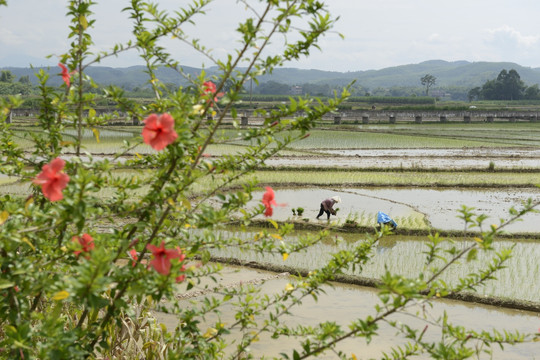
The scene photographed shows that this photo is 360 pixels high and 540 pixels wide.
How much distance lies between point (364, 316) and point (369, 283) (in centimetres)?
106

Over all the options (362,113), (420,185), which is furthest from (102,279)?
(362,113)

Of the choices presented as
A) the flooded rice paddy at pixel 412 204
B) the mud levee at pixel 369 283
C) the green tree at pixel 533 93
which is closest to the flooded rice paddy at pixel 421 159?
the flooded rice paddy at pixel 412 204

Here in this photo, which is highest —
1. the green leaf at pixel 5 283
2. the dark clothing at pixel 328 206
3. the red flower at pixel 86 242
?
the red flower at pixel 86 242

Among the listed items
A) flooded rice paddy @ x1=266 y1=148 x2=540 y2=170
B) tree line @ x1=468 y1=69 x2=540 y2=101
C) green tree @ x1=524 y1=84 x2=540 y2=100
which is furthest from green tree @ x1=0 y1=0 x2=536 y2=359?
green tree @ x1=524 y1=84 x2=540 y2=100

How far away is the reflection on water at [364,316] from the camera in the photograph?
508 cm

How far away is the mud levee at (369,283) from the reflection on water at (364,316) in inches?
3.2

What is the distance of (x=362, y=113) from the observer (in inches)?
1438

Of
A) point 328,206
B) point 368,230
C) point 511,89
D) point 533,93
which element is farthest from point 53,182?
point 511,89

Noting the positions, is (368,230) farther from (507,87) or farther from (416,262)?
(507,87)

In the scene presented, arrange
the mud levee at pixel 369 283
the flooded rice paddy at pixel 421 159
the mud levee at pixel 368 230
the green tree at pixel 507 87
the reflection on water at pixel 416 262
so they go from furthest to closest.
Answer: the green tree at pixel 507 87 → the flooded rice paddy at pixel 421 159 → the mud levee at pixel 368 230 → the reflection on water at pixel 416 262 → the mud levee at pixel 369 283

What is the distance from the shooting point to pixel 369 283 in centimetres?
697

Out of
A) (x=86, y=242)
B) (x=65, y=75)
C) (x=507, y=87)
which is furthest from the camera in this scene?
(x=507, y=87)

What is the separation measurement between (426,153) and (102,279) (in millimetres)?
20292

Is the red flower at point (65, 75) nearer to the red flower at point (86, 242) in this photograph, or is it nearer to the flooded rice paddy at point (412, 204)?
the red flower at point (86, 242)
